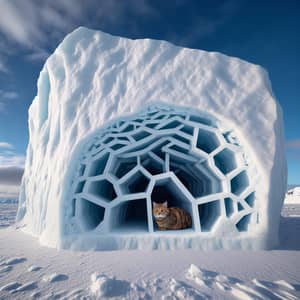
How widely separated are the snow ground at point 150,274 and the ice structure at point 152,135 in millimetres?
419

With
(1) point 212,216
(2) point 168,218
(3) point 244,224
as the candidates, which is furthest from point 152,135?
(3) point 244,224

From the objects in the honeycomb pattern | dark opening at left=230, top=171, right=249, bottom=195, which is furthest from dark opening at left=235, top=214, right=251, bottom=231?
dark opening at left=230, top=171, right=249, bottom=195

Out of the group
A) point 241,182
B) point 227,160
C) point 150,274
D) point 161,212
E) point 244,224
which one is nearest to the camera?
point 150,274

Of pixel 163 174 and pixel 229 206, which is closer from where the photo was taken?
pixel 163 174

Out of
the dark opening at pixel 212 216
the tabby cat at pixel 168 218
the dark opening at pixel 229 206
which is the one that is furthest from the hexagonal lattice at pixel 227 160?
the tabby cat at pixel 168 218

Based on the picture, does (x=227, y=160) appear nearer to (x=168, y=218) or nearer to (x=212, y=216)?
(x=212, y=216)

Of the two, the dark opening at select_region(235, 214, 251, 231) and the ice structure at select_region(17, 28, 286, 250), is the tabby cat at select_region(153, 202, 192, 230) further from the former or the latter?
the dark opening at select_region(235, 214, 251, 231)

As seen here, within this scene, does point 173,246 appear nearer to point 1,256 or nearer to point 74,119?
point 1,256

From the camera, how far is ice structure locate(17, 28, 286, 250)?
14.1 ft

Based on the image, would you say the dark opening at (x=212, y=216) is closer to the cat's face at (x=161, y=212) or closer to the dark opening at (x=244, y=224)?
the dark opening at (x=244, y=224)

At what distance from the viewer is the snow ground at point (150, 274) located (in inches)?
97.5

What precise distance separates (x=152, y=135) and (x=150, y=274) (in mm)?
3308

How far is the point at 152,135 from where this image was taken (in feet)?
17.5

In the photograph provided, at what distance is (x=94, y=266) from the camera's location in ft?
10.8
